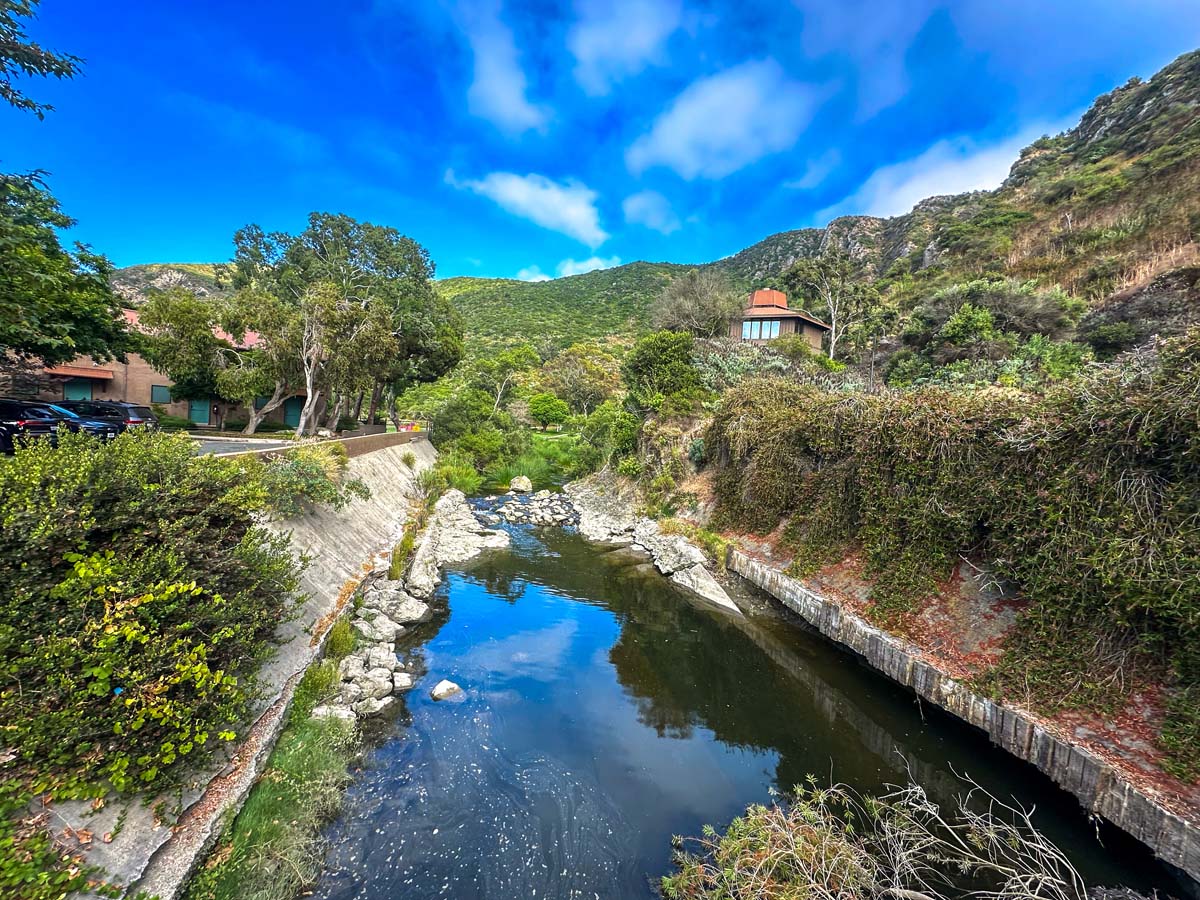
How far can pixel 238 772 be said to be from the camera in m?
5.09

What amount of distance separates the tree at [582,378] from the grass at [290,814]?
158 feet

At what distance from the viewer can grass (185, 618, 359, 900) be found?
4.33 metres

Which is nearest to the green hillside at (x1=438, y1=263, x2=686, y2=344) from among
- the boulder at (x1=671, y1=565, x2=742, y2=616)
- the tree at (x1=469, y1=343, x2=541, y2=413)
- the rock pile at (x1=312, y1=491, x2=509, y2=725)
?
the tree at (x1=469, y1=343, x2=541, y2=413)

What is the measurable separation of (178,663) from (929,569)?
39.3 feet

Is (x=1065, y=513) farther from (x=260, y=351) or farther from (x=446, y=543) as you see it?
(x=260, y=351)

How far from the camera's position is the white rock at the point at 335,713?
22.1ft

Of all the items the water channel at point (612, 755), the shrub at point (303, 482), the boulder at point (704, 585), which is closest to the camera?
the water channel at point (612, 755)

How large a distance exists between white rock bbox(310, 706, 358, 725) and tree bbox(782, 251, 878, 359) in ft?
129

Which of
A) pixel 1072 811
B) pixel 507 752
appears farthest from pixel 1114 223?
pixel 507 752

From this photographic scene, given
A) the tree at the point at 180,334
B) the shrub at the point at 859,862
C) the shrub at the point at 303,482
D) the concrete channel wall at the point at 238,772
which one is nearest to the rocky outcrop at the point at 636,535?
the shrub at the point at 859,862

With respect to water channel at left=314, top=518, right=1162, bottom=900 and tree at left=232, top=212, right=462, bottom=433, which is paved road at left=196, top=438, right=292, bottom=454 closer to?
tree at left=232, top=212, right=462, bottom=433

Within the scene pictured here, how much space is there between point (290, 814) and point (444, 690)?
11.0 feet

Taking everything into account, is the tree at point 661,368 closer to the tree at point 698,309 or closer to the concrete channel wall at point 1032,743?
the tree at point 698,309

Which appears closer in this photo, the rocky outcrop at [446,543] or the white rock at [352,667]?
the white rock at [352,667]
